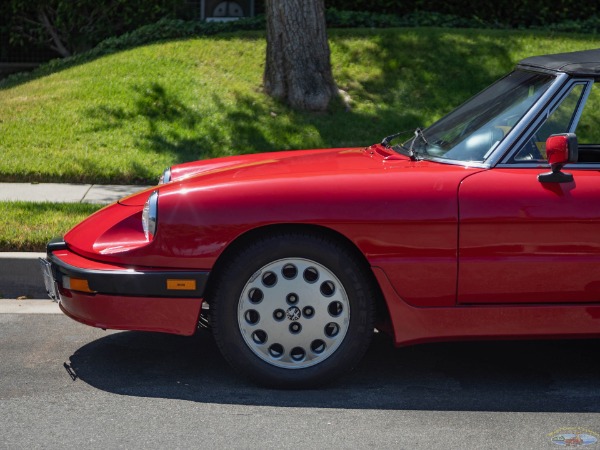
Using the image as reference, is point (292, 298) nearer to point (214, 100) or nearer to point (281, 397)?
point (281, 397)

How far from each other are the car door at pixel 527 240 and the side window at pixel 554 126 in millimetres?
142

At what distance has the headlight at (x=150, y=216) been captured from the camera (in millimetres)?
4844

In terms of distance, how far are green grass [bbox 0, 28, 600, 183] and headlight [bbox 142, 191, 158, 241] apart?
487cm

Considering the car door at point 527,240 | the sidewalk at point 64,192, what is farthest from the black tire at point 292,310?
the sidewalk at point 64,192

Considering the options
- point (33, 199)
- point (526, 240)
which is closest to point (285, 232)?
point (526, 240)

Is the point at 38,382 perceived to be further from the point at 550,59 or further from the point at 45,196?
the point at 45,196

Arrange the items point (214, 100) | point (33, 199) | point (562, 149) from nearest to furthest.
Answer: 1. point (562, 149)
2. point (33, 199)
3. point (214, 100)

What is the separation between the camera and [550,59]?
215 inches

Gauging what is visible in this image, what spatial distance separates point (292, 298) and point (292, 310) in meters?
0.05

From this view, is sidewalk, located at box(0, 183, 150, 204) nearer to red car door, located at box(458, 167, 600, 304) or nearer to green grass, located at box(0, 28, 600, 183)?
green grass, located at box(0, 28, 600, 183)

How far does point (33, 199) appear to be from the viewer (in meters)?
8.81

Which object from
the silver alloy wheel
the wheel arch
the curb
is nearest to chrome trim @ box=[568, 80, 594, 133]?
the wheel arch

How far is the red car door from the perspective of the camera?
4.77 m

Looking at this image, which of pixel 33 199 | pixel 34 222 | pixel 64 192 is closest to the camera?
pixel 34 222
